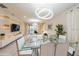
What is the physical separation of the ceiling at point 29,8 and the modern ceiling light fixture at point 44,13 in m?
0.06

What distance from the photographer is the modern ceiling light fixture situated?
1.95 meters

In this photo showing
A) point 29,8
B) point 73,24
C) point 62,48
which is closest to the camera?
point 29,8

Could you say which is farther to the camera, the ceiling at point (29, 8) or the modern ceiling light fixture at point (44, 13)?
the modern ceiling light fixture at point (44, 13)

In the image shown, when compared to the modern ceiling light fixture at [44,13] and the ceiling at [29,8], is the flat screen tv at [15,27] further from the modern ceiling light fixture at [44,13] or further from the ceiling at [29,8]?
the modern ceiling light fixture at [44,13]

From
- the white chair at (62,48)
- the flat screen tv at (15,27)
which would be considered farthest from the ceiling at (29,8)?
the white chair at (62,48)

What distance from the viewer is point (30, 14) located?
80.5 inches

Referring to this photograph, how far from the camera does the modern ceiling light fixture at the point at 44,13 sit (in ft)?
6.39

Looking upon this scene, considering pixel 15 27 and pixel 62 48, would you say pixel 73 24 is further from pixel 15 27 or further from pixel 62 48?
pixel 15 27

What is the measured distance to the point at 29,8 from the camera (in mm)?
1962

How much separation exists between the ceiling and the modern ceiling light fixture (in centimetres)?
6

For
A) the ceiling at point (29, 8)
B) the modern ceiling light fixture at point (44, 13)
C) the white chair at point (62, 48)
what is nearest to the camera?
the ceiling at point (29, 8)

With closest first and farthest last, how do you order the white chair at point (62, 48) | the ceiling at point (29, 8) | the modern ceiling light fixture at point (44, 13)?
the ceiling at point (29, 8) → the modern ceiling light fixture at point (44, 13) → the white chair at point (62, 48)

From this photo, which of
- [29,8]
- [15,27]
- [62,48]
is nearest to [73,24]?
[62,48]

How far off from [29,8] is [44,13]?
0.29 m
